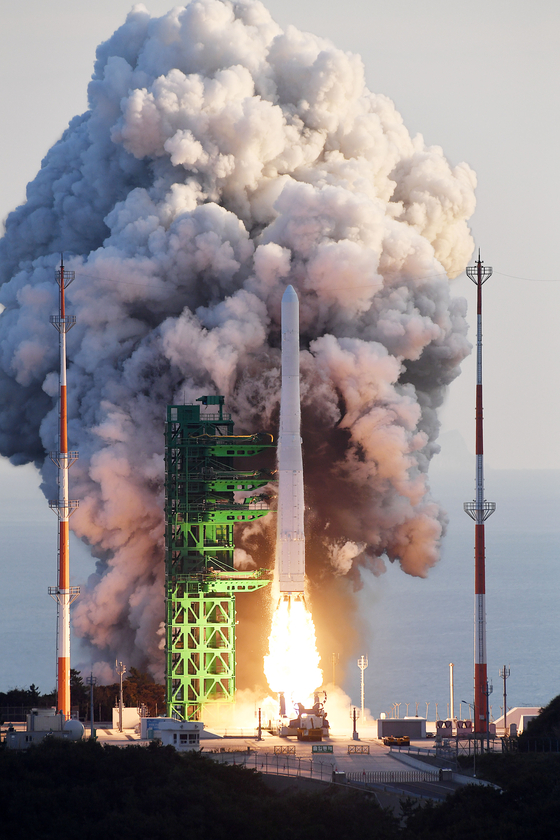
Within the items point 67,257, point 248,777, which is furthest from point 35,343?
point 248,777

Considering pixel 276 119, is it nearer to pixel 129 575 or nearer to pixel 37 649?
pixel 129 575

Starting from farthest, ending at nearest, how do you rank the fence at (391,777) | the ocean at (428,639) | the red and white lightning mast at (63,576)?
the ocean at (428,639)
the red and white lightning mast at (63,576)
the fence at (391,777)

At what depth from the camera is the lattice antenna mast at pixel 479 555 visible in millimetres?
64188

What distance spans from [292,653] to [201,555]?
6.42 metres

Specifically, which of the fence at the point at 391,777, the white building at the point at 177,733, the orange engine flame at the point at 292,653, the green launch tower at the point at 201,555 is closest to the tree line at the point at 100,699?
the green launch tower at the point at 201,555

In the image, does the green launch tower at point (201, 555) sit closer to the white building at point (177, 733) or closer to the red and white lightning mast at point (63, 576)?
the red and white lightning mast at point (63, 576)

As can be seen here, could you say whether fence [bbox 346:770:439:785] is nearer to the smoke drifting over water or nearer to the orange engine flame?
the orange engine flame

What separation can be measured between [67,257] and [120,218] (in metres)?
4.19

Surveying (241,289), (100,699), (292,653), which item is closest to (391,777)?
(292,653)

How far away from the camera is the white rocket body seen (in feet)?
224

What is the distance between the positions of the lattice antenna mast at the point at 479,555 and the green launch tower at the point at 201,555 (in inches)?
388

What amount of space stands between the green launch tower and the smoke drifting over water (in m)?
3.99

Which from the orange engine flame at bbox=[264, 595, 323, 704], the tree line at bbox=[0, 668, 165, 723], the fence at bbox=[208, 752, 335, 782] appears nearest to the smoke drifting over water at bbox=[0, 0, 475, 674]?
the tree line at bbox=[0, 668, 165, 723]

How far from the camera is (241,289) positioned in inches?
3002
